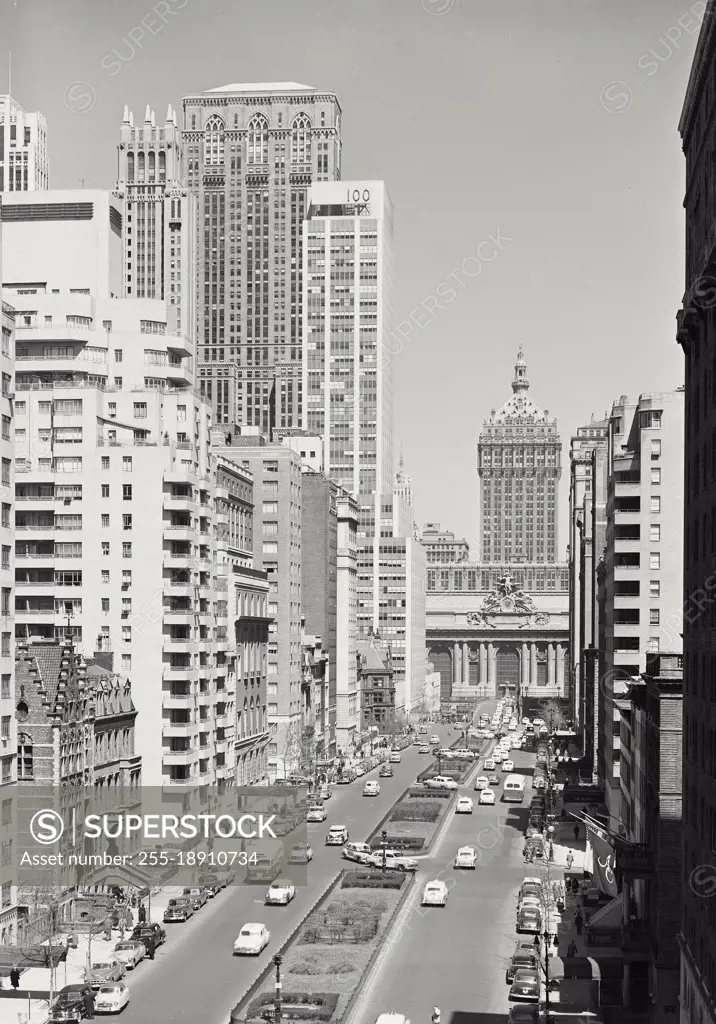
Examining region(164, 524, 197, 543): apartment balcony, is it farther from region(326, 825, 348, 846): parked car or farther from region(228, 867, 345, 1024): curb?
region(228, 867, 345, 1024): curb

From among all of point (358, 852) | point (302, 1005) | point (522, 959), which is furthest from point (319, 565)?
point (302, 1005)

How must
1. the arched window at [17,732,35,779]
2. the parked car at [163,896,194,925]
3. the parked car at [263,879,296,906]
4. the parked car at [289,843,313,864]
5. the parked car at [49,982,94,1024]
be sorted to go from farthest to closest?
the parked car at [289,843,313,864], the parked car at [263,879,296,906], the parked car at [163,896,194,925], the arched window at [17,732,35,779], the parked car at [49,982,94,1024]

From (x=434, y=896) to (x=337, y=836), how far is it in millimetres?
23821

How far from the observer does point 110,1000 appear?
66.2 meters

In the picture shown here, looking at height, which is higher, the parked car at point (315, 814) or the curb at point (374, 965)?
the parked car at point (315, 814)

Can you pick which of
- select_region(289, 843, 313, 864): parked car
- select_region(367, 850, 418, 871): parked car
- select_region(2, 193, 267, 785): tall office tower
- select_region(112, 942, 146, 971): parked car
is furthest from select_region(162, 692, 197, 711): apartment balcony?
select_region(112, 942, 146, 971): parked car

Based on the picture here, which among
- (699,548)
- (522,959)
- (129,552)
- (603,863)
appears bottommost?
(522,959)

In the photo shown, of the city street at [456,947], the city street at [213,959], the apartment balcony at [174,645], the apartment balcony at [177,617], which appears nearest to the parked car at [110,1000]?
the city street at [213,959]

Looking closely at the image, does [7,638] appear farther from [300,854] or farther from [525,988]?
[300,854]

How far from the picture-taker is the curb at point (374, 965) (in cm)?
6611

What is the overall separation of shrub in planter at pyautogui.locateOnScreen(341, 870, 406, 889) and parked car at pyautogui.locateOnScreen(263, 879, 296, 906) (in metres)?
5.54

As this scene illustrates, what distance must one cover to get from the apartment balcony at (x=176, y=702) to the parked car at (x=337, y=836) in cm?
1355

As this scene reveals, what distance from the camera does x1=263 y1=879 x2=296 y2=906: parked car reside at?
299 ft

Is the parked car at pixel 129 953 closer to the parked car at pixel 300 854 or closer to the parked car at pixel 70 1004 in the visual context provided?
the parked car at pixel 70 1004
